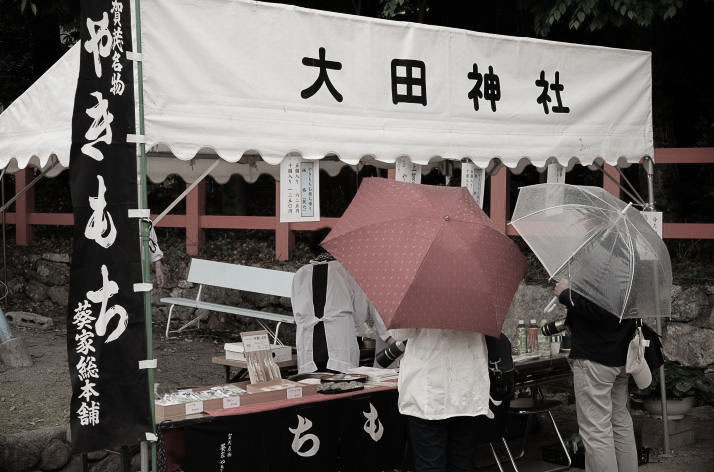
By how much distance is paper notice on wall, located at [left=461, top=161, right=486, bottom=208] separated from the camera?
5.74 m

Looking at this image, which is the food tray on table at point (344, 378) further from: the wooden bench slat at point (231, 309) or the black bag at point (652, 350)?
the wooden bench slat at point (231, 309)

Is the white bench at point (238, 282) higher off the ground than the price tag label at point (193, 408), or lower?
higher

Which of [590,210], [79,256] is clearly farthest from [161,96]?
[590,210]

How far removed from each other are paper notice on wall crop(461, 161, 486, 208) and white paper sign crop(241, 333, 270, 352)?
165 cm

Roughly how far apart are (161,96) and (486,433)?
3.20m

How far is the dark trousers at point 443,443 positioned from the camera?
14.7ft

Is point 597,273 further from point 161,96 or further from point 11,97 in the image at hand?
point 11,97

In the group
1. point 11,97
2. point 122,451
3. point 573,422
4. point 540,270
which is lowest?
point 573,422

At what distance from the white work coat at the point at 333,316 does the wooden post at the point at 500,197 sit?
343 cm

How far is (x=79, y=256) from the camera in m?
4.12

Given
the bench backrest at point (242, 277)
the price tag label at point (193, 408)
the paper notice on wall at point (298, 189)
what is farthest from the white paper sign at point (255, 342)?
→ the bench backrest at point (242, 277)

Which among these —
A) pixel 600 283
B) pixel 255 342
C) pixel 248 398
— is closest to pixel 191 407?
pixel 248 398

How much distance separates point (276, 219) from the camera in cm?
1120

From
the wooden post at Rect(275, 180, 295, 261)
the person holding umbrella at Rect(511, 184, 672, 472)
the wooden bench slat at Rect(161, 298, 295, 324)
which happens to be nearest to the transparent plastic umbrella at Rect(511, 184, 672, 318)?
the person holding umbrella at Rect(511, 184, 672, 472)
